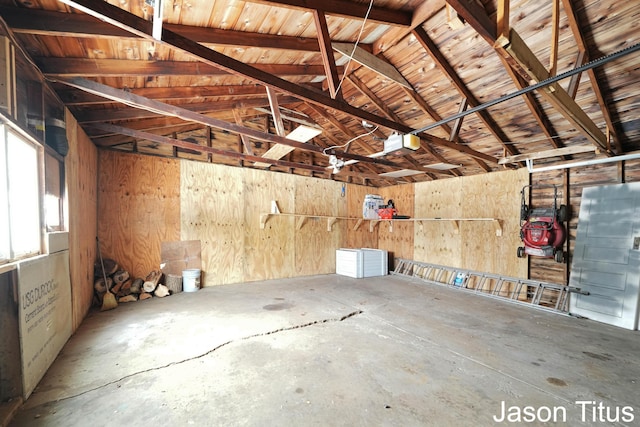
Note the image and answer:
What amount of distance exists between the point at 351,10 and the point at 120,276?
4.51m

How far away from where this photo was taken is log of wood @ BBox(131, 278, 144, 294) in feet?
13.0

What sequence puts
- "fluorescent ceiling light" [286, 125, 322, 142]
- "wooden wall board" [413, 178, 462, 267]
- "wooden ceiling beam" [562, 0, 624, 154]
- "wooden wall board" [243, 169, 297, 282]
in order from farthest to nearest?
"wooden wall board" [413, 178, 462, 267] → "wooden wall board" [243, 169, 297, 282] → "fluorescent ceiling light" [286, 125, 322, 142] → "wooden ceiling beam" [562, 0, 624, 154]

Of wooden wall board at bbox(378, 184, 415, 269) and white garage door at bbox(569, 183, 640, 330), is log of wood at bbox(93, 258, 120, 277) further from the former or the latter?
white garage door at bbox(569, 183, 640, 330)

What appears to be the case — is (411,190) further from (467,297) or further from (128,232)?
(128,232)

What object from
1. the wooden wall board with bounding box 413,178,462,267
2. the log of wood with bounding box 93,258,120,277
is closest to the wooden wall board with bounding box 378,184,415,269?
the wooden wall board with bounding box 413,178,462,267

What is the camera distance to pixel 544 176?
4.32 metres

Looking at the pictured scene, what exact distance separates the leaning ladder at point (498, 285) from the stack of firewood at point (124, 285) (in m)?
4.89

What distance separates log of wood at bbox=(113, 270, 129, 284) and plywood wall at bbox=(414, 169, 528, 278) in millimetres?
5684

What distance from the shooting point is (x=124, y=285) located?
3.91 meters

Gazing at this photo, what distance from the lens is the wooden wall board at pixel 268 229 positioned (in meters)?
5.27

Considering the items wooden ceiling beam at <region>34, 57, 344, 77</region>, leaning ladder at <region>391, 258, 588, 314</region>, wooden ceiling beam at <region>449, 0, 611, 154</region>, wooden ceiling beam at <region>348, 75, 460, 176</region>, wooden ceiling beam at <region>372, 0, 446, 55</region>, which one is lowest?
leaning ladder at <region>391, 258, 588, 314</region>

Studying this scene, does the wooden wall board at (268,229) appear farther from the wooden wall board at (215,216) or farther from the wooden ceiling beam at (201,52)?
the wooden ceiling beam at (201,52)

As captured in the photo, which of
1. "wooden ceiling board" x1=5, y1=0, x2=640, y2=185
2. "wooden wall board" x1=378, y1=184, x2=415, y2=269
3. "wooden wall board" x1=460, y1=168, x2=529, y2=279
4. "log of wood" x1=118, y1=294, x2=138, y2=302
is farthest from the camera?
"wooden wall board" x1=378, y1=184, x2=415, y2=269

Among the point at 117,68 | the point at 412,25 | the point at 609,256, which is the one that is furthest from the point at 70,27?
the point at 609,256
